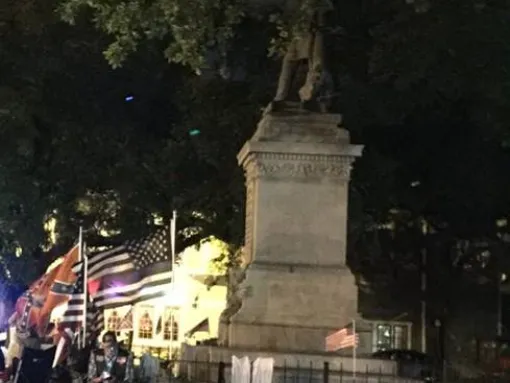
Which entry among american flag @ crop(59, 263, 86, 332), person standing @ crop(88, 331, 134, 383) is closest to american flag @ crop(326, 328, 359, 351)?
person standing @ crop(88, 331, 134, 383)

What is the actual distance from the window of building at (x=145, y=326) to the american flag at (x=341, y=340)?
28784mm

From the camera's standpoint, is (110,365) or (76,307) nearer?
(110,365)

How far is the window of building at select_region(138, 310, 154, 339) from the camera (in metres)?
42.1

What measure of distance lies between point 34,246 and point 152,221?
9.20 ft

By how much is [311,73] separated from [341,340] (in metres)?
4.33

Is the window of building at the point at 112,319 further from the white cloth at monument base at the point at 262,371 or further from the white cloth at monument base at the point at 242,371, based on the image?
the white cloth at monument base at the point at 262,371

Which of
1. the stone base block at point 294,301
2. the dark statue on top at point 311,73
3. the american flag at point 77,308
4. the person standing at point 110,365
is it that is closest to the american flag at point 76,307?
the american flag at point 77,308

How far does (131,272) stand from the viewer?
15.5m

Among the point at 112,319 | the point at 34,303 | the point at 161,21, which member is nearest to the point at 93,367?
the point at 161,21

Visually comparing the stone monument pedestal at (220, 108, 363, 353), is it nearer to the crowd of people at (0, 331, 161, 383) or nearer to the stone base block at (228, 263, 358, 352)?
the stone base block at (228, 263, 358, 352)

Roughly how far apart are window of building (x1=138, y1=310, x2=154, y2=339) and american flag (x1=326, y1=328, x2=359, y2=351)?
28.8m

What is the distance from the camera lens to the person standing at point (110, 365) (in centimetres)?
1323

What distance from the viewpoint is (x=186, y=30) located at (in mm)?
14219

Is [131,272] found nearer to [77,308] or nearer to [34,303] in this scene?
[77,308]
